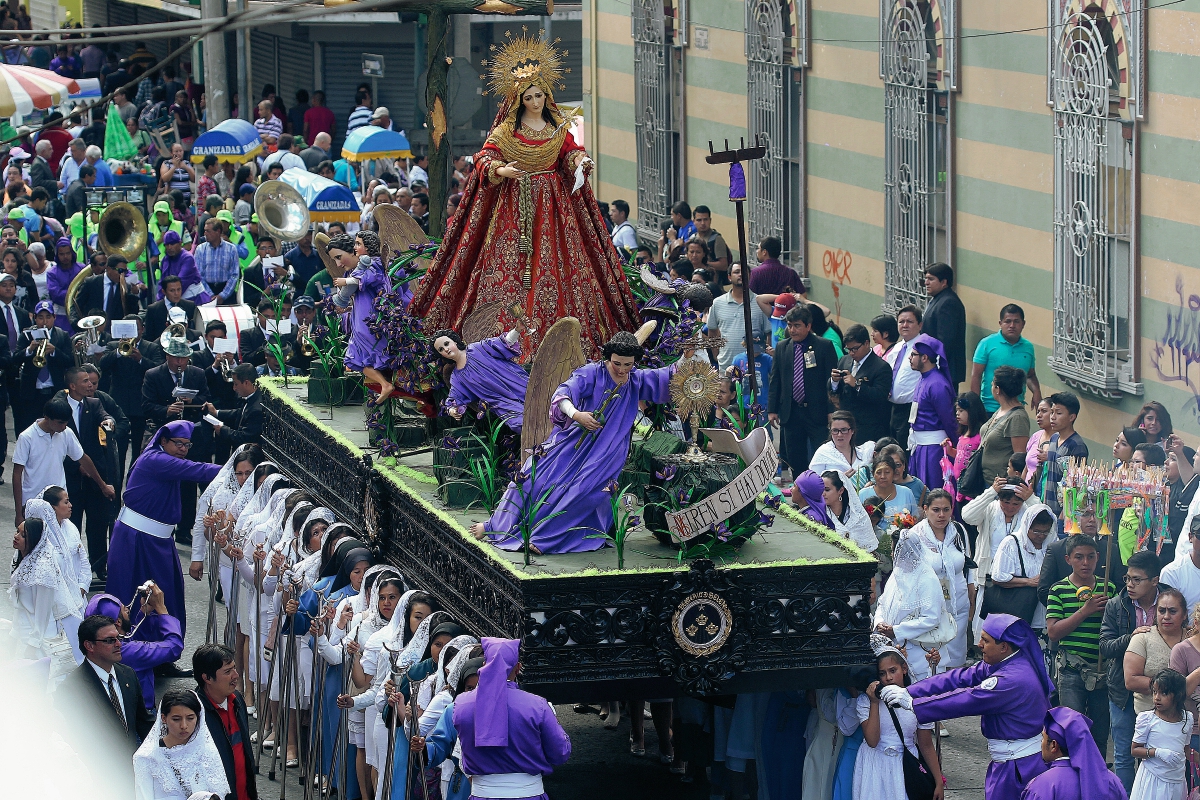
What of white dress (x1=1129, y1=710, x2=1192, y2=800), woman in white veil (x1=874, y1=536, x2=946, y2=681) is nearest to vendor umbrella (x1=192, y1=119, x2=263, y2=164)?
woman in white veil (x1=874, y1=536, x2=946, y2=681)

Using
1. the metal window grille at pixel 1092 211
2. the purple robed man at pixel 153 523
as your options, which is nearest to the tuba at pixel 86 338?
the purple robed man at pixel 153 523

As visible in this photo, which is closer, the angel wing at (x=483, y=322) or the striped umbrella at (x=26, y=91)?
the angel wing at (x=483, y=322)

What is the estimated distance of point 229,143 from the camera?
27016mm

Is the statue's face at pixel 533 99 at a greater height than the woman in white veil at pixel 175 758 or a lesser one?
greater

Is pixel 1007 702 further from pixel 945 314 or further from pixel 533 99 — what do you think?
pixel 945 314

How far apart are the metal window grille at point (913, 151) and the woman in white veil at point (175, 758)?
10.1 m

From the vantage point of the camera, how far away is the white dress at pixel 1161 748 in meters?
9.77

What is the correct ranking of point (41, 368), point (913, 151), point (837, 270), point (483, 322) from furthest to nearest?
point (837, 270) → point (913, 151) → point (41, 368) → point (483, 322)

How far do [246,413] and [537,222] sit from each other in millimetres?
4390

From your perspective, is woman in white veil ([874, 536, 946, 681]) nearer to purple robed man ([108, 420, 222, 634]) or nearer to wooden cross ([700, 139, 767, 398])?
wooden cross ([700, 139, 767, 398])

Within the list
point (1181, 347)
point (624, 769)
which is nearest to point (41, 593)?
point (624, 769)

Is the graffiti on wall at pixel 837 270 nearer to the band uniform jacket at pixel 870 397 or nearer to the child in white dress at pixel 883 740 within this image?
the band uniform jacket at pixel 870 397

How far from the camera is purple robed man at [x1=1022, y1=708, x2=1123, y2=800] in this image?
9.04 meters

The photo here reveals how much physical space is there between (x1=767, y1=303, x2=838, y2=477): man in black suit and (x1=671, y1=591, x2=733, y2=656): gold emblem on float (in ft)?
20.5
